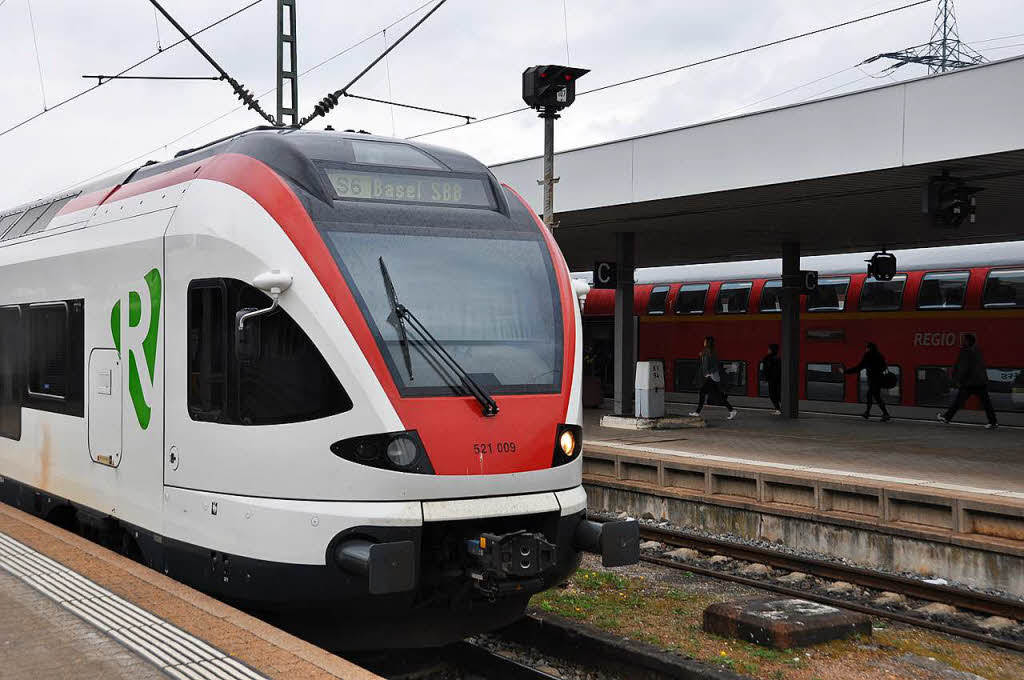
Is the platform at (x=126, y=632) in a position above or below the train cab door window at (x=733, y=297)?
below

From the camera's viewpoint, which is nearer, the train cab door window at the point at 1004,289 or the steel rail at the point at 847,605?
the steel rail at the point at 847,605

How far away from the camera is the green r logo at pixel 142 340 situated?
7664mm

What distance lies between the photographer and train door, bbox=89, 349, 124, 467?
8.23 metres

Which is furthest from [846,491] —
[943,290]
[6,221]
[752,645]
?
[943,290]

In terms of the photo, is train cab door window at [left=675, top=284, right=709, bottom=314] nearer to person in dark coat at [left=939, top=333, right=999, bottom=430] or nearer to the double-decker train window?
person in dark coat at [left=939, top=333, right=999, bottom=430]

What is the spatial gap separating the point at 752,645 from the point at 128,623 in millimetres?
4239

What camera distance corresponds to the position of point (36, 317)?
32.5 ft

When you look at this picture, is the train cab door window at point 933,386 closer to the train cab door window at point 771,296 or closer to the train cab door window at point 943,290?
the train cab door window at point 943,290

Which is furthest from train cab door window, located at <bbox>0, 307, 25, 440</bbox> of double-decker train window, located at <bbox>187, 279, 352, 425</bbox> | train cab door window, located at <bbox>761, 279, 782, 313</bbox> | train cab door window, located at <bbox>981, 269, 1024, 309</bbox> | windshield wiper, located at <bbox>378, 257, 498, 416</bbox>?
train cab door window, located at <bbox>761, 279, 782, 313</bbox>

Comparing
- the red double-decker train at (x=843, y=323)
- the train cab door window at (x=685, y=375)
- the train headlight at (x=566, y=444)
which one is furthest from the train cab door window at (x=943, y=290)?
the train headlight at (x=566, y=444)

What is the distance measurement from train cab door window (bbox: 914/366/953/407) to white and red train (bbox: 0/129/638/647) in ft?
57.3

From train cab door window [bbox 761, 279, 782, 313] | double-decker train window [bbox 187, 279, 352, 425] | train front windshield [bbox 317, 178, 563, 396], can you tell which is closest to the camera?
double-decker train window [bbox 187, 279, 352, 425]

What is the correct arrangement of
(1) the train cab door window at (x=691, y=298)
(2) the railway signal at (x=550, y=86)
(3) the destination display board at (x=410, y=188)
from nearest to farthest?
1. (3) the destination display board at (x=410, y=188)
2. (2) the railway signal at (x=550, y=86)
3. (1) the train cab door window at (x=691, y=298)

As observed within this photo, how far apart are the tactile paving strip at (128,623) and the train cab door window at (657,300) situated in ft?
73.5
